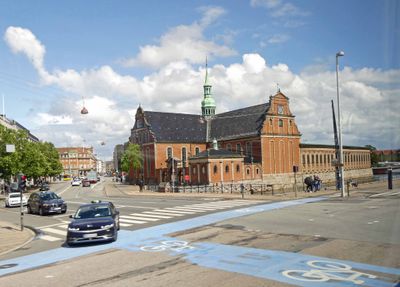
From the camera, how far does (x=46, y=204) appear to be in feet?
91.7

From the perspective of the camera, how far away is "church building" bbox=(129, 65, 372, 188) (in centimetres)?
6391

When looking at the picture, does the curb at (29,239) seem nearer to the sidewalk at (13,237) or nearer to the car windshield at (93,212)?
the sidewalk at (13,237)

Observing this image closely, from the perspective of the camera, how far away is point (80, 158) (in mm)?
192250

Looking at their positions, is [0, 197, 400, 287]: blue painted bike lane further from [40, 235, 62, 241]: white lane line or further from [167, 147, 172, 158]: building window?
[167, 147, 172, 158]: building window

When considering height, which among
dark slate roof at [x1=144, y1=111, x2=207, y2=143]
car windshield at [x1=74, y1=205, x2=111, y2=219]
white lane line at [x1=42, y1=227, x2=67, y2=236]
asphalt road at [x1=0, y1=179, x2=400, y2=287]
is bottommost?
white lane line at [x1=42, y1=227, x2=67, y2=236]

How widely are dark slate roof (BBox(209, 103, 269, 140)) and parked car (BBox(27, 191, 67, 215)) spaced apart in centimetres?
4698

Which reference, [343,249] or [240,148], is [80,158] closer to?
[240,148]

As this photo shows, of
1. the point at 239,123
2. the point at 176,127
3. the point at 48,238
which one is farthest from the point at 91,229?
the point at 176,127

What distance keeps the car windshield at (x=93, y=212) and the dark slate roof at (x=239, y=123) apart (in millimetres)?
55750

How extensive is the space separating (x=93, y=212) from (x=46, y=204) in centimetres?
1277

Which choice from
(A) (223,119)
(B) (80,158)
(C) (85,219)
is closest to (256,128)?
(A) (223,119)

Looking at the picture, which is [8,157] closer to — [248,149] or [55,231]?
[55,231]

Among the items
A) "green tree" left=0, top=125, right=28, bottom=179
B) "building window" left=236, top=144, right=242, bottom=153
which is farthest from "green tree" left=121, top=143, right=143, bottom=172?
"green tree" left=0, top=125, right=28, bottom=179

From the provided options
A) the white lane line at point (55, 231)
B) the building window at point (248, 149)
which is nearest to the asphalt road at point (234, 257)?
the white lane line at point (55, 231)
